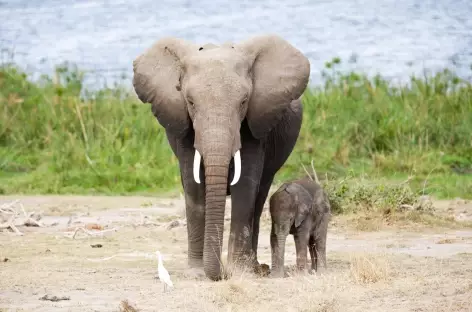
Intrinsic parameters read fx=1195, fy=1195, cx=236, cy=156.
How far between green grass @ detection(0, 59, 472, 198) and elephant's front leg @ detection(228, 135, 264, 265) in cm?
546

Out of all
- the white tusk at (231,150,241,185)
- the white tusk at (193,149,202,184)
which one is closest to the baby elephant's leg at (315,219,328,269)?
the white tusk at (231,150,241,185)

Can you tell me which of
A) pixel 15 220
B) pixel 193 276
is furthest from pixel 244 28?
pixel 193 276

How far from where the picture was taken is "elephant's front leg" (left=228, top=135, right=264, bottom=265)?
358 inches

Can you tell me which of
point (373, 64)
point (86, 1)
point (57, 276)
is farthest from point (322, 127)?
point (86, 1)

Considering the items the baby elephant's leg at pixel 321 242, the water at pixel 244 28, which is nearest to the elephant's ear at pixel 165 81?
the baby elephant's leg at pixel 321 242

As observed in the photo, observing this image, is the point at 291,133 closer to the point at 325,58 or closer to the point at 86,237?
the point at 86,237

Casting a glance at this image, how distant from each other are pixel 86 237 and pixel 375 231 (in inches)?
114

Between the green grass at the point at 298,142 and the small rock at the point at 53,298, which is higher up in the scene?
the small rock at the point at 53,298

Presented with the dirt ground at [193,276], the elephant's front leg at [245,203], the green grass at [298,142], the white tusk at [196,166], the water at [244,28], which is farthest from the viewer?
the water at [244,28]

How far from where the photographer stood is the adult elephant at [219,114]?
8.66m

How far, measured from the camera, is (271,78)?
9203 mm

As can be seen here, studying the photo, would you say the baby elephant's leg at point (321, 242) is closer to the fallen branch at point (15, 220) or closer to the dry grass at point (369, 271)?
the dry grass at point (369, 271)

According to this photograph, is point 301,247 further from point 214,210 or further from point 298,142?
point 298,142

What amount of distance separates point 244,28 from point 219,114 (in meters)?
22.3
